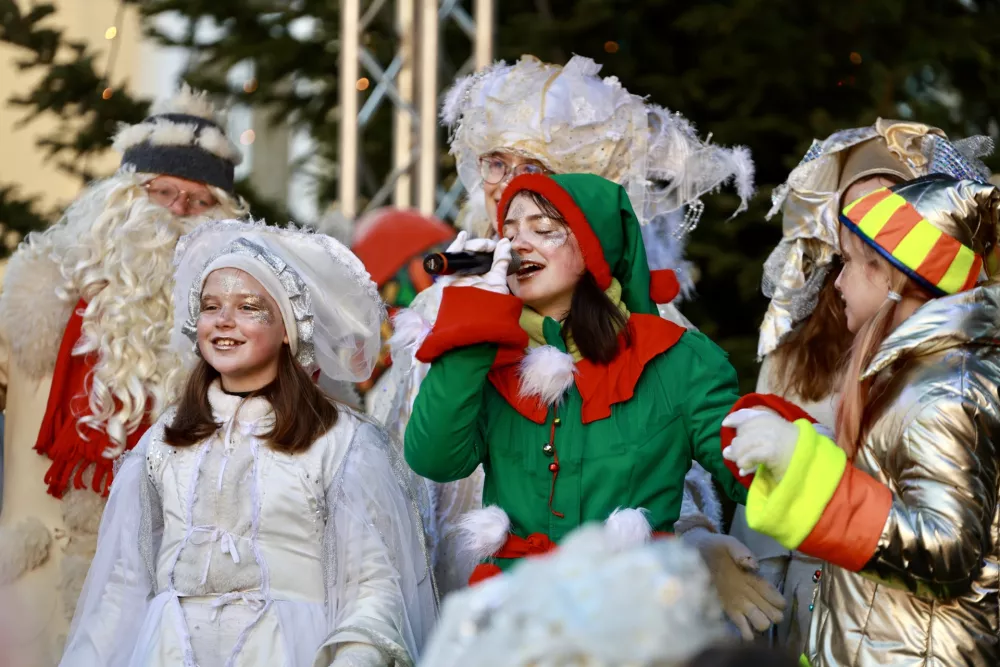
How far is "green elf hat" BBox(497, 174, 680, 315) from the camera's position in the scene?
3.71 m

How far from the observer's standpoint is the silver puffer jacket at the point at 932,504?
280 centimetres

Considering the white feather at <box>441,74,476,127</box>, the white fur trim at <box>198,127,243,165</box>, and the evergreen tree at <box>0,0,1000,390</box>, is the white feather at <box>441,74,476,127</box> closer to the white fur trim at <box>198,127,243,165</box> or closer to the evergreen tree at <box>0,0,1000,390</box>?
the white fur trim at <box>198,127,243,165</box>

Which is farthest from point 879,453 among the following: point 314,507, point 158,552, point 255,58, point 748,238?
point 255,58

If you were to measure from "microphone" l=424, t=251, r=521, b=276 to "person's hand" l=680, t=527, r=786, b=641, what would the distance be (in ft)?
2.97

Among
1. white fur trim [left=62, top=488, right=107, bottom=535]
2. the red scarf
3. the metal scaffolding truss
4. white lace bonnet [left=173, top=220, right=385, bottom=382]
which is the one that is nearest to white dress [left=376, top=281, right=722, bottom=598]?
white lace bonnet [left=173, top=220, right=385, bottom=382]

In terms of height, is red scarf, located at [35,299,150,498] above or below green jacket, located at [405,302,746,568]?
below

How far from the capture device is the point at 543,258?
→ 146 inches

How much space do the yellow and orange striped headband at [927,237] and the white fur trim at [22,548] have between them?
2.76m

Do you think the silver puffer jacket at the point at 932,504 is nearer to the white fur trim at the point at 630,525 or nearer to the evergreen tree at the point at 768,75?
the white fur trim at the point at 630,525

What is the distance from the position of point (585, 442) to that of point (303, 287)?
3.22ft

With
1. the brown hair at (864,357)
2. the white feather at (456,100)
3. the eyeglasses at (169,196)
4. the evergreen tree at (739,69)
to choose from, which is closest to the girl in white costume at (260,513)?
the eyeglasses at (169,196)

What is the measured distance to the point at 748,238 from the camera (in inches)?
311

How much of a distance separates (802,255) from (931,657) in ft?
6.41

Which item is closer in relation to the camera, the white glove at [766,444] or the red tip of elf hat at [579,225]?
the white glove at [766,444]
